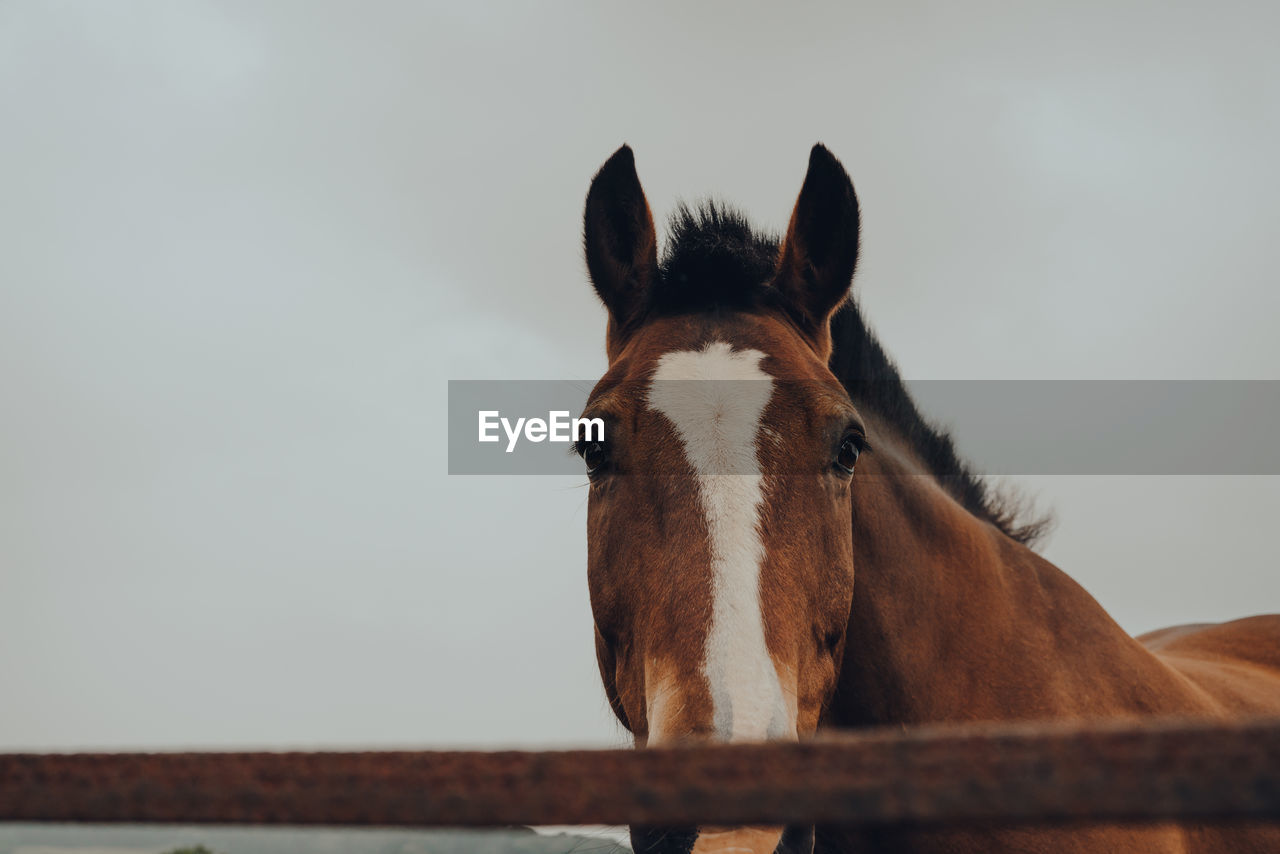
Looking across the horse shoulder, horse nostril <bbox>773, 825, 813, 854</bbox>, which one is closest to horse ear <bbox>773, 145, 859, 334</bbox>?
horse nostril <bbox>773, 825, 813, 854</bbox>

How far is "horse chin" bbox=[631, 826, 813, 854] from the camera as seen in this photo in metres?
1.59

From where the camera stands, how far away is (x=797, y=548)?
2.34m

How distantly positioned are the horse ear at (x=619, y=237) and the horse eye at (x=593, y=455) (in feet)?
2.59

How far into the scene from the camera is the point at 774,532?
2.29m

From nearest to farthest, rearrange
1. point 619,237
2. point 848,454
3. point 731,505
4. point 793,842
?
1. point 793,842
2. point 731,505
3. point 848,454
4. point 619,237

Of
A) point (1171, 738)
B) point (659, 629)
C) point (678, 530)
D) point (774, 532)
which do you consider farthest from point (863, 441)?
point (1171, 738)

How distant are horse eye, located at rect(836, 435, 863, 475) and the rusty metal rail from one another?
2088mm

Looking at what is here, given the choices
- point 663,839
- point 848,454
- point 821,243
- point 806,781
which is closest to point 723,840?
point 663,839

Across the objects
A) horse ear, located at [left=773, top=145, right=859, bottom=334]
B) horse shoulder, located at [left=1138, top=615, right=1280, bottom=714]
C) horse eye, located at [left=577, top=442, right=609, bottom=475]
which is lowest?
horse shoulder, located at [left=1138, top=615, right=1280, bottom=714]

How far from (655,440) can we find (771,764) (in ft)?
6.39

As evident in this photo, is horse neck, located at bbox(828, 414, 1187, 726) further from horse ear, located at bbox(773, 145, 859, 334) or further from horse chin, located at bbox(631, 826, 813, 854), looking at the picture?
horse chin, located at bbox(631, 826, 813, 854)

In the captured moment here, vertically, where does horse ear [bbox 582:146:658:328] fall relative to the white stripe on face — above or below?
above

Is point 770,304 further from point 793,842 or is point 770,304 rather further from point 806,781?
point 806,781

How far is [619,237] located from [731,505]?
5.95 ft
